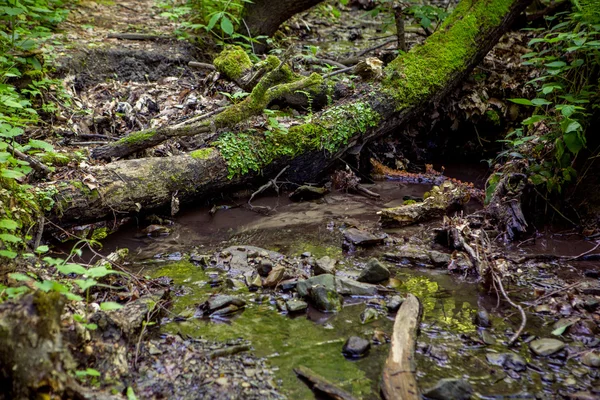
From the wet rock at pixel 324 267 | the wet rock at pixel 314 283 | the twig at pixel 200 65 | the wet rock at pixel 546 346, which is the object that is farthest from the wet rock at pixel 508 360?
the twig at pixel 200 65

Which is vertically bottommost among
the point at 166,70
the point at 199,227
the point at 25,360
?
the point at 199,227

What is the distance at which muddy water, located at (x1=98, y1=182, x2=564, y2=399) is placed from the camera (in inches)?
111

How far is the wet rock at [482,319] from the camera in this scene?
3.29m

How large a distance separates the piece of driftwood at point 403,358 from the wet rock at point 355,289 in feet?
1.12

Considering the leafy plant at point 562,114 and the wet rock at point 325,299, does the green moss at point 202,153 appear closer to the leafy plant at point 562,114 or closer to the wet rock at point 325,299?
the wet rock at point 325,299

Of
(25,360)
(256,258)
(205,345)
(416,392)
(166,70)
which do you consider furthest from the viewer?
(166,70)

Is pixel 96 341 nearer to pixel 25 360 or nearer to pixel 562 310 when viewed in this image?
pixel 25 360

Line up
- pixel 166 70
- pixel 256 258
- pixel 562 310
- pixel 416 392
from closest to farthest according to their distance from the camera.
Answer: pixel 416 392, pixel 562 310, pixel 256 258, pixel 166 70

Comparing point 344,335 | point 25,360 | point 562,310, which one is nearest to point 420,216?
point 562,310

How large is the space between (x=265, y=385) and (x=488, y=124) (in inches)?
227

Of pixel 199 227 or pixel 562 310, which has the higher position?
pixel 562 310

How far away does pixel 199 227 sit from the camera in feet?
17.0

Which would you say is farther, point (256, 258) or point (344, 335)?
point (256, 258)

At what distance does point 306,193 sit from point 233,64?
86.4 inches
